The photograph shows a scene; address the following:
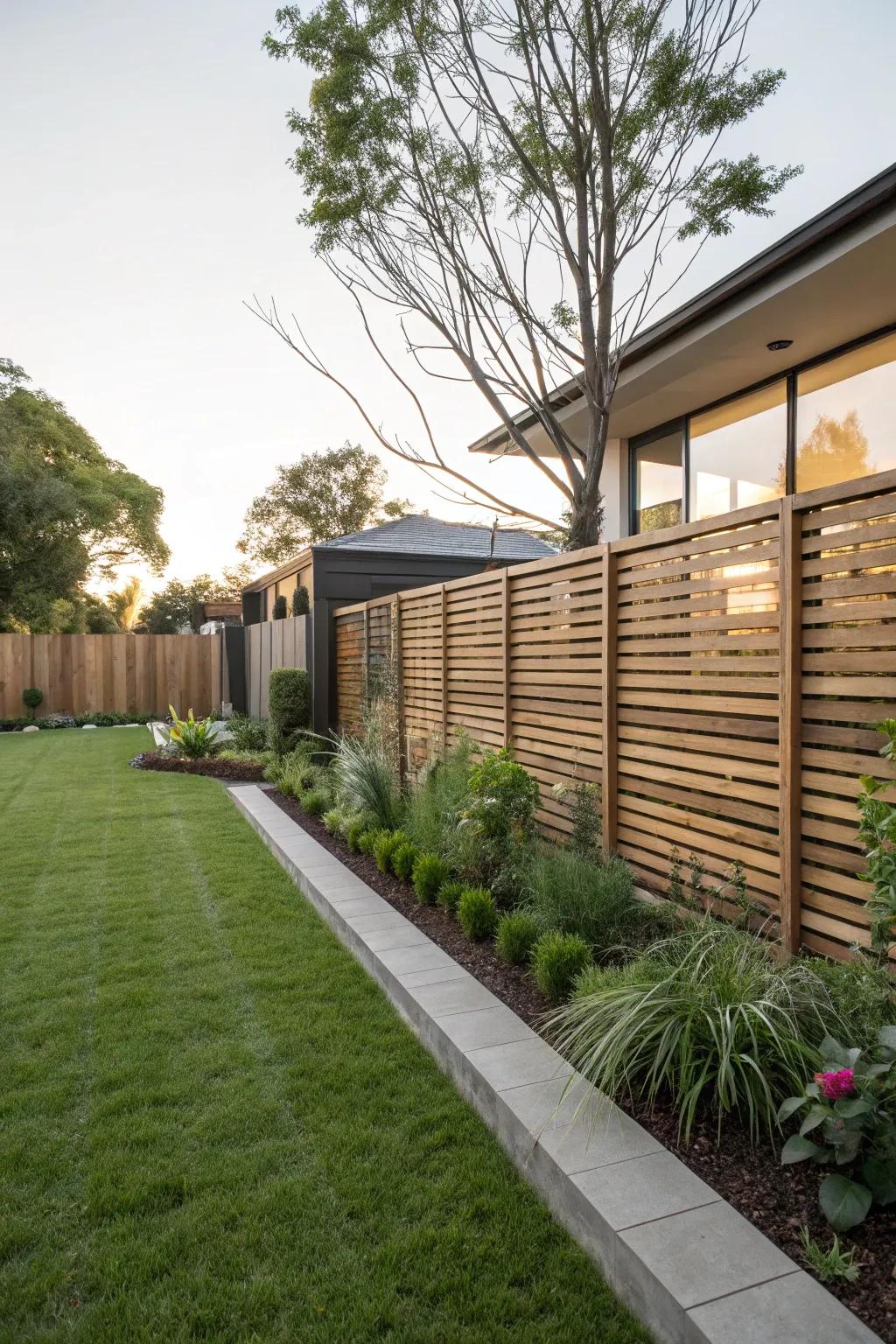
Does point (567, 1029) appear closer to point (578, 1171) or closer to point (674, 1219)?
point (578, 1171)

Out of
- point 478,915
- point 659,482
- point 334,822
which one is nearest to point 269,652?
point 334,822

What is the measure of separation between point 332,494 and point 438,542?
66.2 feet

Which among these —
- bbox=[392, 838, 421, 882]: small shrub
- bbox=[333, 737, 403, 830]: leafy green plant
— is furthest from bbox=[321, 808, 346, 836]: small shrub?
bbox=[392, 838, 421, 882]: small shrub

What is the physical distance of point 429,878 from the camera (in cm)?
445

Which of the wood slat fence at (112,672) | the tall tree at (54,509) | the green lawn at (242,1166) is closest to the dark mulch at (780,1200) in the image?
the green lawn at (242,1166)

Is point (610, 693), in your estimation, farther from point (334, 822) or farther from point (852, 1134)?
point (334, 822)

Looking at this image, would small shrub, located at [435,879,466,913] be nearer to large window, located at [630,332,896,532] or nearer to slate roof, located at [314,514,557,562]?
large window, located at [630,332,896,532]

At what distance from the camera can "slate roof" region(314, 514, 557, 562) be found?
10914 millimetres

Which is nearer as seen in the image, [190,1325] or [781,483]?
[190,1325]

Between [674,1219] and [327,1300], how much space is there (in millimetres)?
812

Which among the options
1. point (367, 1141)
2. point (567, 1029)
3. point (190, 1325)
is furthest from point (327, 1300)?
point (567, 1029)

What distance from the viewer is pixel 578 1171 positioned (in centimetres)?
202

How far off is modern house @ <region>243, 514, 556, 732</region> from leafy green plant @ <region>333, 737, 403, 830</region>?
3.56 metres

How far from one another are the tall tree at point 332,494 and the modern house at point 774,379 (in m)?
23.8
